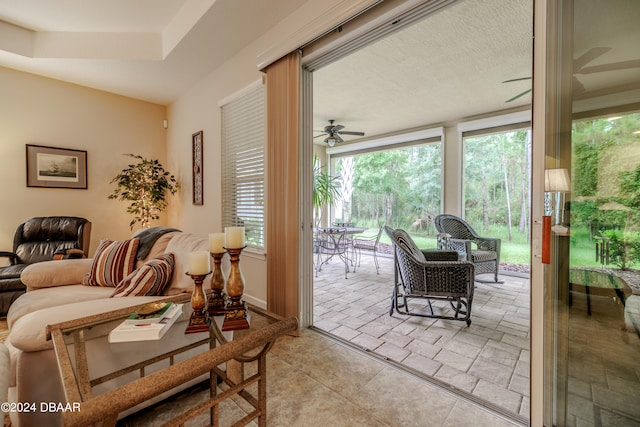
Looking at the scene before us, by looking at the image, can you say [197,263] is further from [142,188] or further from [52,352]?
[142,188]

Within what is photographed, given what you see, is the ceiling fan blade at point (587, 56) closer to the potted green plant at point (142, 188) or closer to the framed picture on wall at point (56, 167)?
the potted green plant at point (142, 188)

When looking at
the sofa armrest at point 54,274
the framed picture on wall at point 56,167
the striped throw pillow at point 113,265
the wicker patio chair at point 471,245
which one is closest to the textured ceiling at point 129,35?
the framed picture on wall at point 56,167

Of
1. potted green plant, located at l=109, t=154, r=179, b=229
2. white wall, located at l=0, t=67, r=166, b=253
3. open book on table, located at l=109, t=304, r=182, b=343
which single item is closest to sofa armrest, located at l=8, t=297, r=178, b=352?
open book on table, located at l=109, t=304, r=182, b=343

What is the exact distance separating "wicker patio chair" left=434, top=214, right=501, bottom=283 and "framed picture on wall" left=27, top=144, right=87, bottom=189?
5.51m

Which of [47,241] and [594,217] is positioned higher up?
[594,217]

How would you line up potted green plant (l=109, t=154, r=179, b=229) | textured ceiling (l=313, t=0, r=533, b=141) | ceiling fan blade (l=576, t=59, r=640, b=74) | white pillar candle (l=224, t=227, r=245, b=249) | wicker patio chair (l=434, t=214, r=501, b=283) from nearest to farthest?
ceiling fan blade (l=576, t=59, r=640, b=74), white pillar candle (l=224, t=227, r=245, b=249), textured ceiling (l=313, t=0, r=533, b=141), wicker patio chair (l=434, t=214, r=501, b=283), potted green plant (l=109, t=154, r=179, b=229)

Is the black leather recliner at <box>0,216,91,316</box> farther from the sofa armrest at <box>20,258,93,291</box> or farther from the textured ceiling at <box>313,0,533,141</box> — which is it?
the textured ceiling at <box>313,0,533,141</box>

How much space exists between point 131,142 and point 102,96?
735 mm

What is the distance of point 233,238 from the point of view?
1.37m

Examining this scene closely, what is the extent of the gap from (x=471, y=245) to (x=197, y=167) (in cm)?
427

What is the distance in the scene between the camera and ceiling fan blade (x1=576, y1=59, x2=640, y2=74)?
1.04 m

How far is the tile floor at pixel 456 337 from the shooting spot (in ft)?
5.56

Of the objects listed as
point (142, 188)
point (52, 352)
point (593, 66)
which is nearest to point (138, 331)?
point (52, 352)

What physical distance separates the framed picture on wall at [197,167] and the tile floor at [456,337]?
220 centimetres
